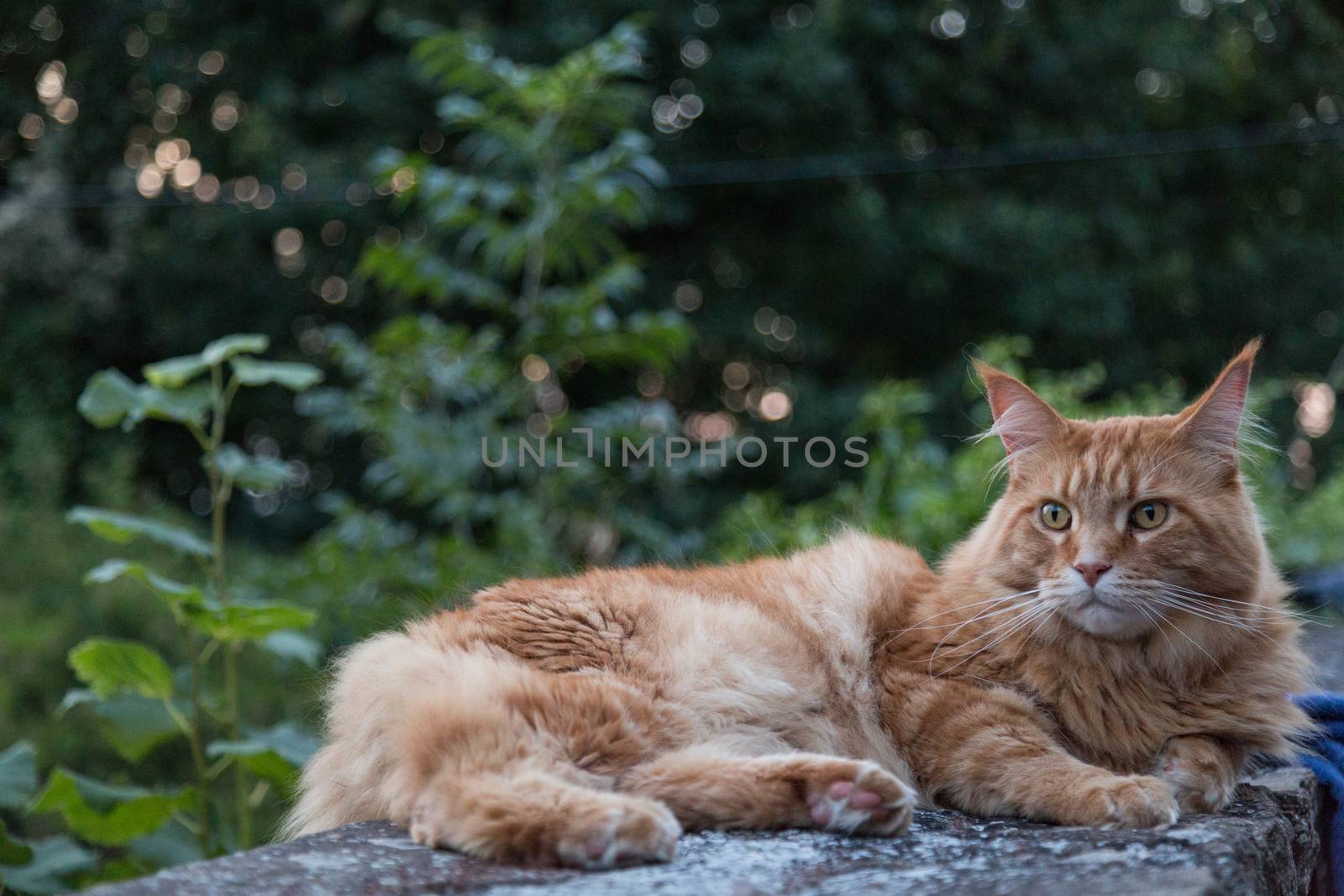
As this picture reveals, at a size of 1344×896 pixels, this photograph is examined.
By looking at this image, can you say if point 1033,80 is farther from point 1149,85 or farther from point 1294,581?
point 1294,581

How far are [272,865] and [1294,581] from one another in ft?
10.8

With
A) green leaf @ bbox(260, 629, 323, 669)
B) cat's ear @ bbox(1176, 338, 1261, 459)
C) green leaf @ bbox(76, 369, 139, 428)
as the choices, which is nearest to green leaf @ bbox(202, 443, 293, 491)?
green leaf @ bbox(76, 369, 139, 428)

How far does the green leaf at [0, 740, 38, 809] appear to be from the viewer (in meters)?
2.33

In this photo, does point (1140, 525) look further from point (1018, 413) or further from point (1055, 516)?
point (1018, 413)

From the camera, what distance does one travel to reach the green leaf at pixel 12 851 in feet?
7.98

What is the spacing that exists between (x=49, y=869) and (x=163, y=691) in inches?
16.3

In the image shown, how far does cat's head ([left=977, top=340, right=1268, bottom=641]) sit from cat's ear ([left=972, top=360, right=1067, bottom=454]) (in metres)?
0.04

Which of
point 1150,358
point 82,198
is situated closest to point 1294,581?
point 1150,358

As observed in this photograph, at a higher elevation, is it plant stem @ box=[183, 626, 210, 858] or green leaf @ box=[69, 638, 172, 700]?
green leaf @ box=[69, 638, 172, 700]

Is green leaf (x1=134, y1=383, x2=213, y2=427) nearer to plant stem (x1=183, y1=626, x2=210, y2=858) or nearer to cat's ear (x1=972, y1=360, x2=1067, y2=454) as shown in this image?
plant stem (x1=183, y1=626, x2=210, y2=858)

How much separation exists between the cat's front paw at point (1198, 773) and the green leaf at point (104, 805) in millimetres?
2042

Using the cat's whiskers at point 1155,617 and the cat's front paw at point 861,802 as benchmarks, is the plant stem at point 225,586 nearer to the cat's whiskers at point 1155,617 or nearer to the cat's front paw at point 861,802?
the cat's front paw at point 861,802

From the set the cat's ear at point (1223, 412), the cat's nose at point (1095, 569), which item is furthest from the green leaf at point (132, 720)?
the cat's ear at point (1223, 412)

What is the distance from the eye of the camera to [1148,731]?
81.4 inches
